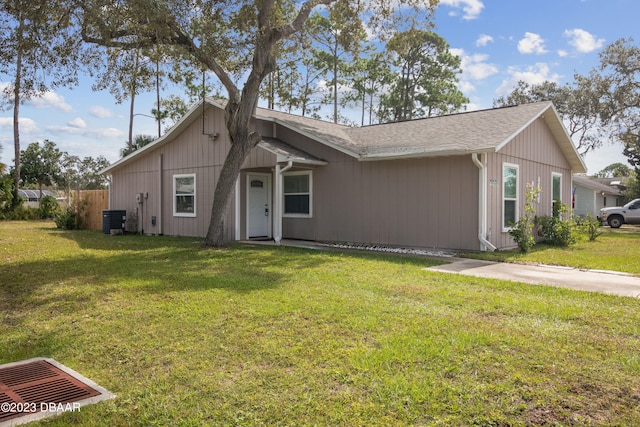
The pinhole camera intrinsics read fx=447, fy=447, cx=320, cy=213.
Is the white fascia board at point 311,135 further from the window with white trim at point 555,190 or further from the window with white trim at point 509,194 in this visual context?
the window with white trim at point 555,190

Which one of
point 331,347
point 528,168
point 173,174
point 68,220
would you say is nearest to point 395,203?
point 528,168

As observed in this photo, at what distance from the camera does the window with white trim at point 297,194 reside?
13.7 m

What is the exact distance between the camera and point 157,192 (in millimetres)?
16625

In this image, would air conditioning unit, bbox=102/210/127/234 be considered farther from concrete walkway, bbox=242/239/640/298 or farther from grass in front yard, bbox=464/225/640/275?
grass in front yard, bbox=464/225/640/275

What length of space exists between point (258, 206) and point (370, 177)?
4108 millimetres

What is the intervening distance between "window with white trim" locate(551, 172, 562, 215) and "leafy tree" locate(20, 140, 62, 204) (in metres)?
43.7

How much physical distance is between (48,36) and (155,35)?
2105 millimetres

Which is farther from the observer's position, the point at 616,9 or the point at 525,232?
the point at 616,9

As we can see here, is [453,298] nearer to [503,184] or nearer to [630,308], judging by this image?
[630,308]

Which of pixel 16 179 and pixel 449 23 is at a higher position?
pixel 449 23

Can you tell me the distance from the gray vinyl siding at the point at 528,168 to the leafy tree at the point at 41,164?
43690 millimetres

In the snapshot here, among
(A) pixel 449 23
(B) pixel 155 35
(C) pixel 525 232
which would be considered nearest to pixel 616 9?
(A) pixel 449 23

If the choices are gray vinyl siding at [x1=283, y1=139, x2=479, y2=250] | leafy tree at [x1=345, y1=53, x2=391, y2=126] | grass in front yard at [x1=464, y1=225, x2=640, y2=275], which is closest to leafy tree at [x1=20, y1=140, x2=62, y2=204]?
leafy tree at [x1=345, y1=53, x2=391, y2=126]

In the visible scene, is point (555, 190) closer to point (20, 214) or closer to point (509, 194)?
point (509, 194)
